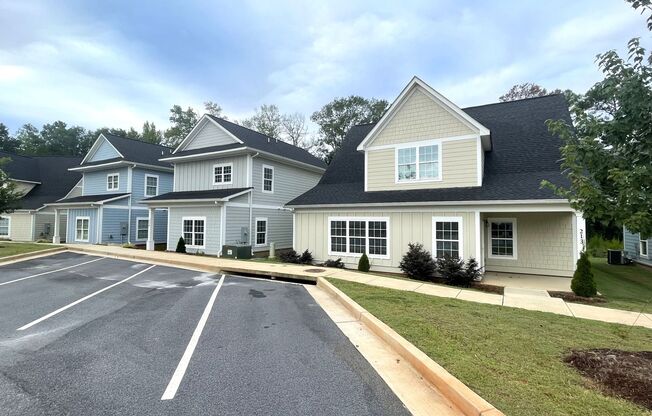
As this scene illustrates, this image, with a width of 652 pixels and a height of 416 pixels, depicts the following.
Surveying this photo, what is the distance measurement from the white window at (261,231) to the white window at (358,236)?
623cm

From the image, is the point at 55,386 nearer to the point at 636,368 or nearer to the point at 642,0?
the point at 636,368

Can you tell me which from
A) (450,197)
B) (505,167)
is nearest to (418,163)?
(450,197)

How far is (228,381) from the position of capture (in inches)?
154

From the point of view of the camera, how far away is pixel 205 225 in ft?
60.6

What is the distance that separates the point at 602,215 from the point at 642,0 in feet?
8.95

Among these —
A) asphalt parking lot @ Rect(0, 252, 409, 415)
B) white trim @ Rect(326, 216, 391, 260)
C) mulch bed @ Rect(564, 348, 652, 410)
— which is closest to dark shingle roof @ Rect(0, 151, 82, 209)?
asphalt parking lot @ Rect(0, 252, 409, 415)

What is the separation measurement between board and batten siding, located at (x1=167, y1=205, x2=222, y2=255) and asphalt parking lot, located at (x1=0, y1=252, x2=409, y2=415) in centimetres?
896

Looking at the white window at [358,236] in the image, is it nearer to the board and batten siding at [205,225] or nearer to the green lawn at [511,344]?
the green lawn at [511,344]

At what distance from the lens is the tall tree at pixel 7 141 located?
55.1 meters

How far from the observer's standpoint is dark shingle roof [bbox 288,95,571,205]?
1255 cm

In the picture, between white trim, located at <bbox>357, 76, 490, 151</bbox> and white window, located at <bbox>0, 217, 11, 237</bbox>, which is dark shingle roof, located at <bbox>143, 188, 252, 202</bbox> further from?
white window, located at <bbox>0, 217, 11, 237</bbox>

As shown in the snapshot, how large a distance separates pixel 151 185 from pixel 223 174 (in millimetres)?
9113

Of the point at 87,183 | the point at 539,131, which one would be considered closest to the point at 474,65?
the point at 539,131

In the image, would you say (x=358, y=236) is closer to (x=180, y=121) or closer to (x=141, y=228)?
(x=141, y=228)
